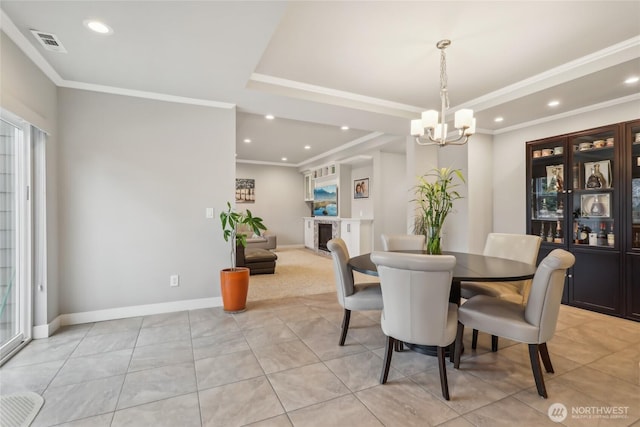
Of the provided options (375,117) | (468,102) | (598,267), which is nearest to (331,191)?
(375,117)

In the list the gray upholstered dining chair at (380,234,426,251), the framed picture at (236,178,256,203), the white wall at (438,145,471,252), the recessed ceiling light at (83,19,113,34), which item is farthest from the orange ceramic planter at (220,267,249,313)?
the framed picture at (236,178,256,203)

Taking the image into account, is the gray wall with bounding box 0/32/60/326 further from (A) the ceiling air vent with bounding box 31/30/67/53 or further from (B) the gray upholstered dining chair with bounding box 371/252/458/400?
(B) the gray upholstered dining chair with bounding box 371/252/458/400

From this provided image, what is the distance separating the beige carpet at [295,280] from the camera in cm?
430

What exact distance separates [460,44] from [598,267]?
3012 mm

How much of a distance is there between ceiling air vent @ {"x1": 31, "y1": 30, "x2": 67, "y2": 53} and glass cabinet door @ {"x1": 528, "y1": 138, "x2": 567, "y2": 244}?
17.2 feet

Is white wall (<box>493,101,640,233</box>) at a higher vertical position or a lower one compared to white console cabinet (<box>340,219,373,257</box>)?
higher

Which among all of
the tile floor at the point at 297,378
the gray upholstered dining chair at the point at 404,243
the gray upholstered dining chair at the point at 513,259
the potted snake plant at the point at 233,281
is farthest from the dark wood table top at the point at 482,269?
the potted snake plant at the point at 233,281

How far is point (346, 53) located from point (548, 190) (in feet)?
10.7

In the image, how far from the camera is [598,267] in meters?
3.46

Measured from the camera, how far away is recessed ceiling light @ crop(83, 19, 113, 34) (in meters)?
2.08

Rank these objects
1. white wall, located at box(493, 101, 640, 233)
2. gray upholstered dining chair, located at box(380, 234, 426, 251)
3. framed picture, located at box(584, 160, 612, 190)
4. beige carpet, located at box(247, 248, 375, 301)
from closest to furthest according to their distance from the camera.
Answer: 1. gray upholstered dining chair, located at box(380, 234, 426, 251)
2. framed picture, located at box(584, 160, 612, 190)
3. white wall, located at box(493, 101, 640, 233)
4. beige carpet, located at box(247, 248, 375, 301)

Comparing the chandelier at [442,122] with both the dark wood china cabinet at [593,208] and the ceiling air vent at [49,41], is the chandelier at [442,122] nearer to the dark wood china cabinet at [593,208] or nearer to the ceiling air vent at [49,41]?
the dark wood china cabinet at [593,208]

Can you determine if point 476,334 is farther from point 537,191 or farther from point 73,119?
point 73,119

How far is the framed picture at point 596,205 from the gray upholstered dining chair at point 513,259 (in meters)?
1.46
